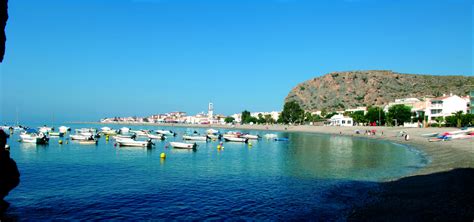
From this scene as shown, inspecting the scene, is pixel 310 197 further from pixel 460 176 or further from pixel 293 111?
pixel 293 111

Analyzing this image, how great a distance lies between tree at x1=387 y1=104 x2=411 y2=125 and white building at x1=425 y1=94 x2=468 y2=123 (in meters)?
5.47

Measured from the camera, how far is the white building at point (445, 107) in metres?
106

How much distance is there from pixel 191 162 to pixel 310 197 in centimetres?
2267

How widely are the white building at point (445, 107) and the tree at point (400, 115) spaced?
5.47 meters

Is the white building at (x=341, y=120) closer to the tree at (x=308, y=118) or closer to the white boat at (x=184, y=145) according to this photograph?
the tree at (x=308, y=118)

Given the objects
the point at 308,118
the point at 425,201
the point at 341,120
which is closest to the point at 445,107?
the point at 341,120

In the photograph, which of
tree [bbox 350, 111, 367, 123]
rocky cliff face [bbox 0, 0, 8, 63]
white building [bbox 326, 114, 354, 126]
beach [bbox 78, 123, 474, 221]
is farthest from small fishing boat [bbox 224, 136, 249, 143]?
white building [bbox 326, 114, 354, 126]

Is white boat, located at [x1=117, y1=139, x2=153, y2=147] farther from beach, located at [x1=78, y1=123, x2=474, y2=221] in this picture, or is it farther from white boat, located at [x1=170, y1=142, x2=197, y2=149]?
beach, located at [x1=78, y1=123, x2=474, y2=221]

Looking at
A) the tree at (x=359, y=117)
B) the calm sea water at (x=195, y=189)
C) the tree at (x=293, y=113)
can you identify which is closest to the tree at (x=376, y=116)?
the tree at (x=359, y=117)

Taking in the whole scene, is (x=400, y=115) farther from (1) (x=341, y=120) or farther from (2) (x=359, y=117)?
(1) (x=341, y=120)

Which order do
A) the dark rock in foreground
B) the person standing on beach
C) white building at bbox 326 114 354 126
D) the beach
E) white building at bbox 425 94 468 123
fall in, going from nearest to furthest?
the dark rock in foreground, the beach, the person standing on beach, white building at bbox 425 94 468 123, white building at bbox 326 114 354 126

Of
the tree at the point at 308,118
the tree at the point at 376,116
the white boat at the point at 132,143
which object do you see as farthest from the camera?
the tree at the point at 308,118

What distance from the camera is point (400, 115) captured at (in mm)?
110562

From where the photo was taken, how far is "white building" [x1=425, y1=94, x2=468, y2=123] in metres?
106
